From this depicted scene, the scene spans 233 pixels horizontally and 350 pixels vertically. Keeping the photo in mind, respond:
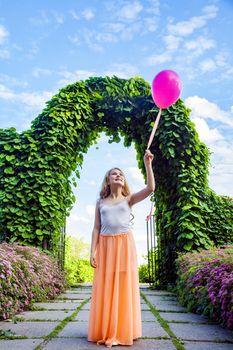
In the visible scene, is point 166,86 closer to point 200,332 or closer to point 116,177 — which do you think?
point 116,177

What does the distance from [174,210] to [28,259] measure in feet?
10.3

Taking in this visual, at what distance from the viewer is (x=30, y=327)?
13.4 feet

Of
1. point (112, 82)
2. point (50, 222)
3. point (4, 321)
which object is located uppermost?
point (112, 82)

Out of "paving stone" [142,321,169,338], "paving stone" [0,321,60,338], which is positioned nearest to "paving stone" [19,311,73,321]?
"paving stone" [0,321,60,338]

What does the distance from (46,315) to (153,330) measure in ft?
4.80

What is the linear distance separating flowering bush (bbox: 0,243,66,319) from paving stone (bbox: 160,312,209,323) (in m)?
1.75

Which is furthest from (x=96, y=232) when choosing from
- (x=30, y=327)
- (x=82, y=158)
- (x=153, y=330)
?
(x=82, y=158)

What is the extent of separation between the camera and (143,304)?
5.98 m

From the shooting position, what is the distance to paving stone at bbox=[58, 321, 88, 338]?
Result: 146 inches

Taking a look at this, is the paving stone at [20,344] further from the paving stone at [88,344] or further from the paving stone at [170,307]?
the paving stone at [170,307]

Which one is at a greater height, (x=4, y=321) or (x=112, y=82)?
(x=112, y=82)

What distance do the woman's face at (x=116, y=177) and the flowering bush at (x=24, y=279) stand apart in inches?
73.4

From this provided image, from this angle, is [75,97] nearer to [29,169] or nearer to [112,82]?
[112,82]

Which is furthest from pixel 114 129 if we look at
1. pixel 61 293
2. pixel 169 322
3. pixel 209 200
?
pixel 169 322
